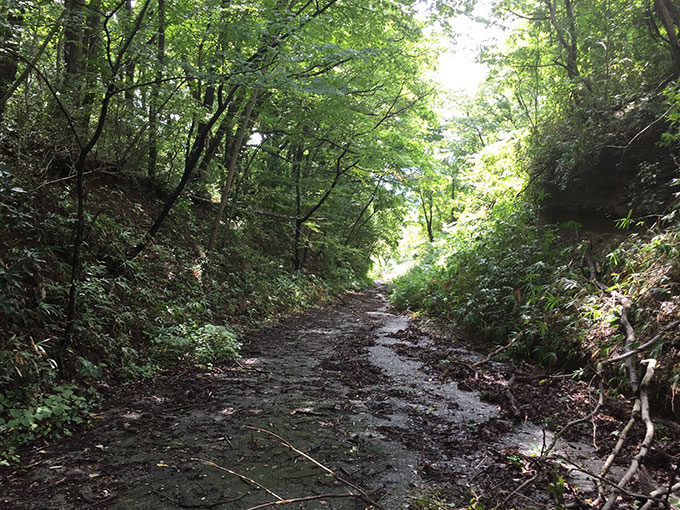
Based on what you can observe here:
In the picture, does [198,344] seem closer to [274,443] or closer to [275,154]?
[274,443]

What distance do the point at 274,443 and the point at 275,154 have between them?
11789 millimetres

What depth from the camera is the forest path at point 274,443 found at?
8.56 feet

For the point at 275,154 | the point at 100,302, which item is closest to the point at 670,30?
the point at 100,302

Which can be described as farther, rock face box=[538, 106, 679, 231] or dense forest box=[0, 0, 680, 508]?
rock face box=[538, 106, 679, 231]

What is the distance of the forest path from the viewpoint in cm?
261

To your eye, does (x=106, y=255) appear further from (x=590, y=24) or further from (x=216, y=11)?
(x=590, y=24)

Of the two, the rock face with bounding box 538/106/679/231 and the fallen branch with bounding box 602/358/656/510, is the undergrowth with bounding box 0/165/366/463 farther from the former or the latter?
the rock face with bounding box 538/106/679/231

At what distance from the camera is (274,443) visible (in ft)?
11.1

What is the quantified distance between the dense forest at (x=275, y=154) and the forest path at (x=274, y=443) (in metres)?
0.43

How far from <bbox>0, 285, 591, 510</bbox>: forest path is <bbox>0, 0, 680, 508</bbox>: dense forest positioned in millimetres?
434

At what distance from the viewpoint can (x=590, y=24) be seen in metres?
7.95

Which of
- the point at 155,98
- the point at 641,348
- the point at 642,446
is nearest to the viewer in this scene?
the point at 642,446

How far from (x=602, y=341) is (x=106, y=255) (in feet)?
24.5

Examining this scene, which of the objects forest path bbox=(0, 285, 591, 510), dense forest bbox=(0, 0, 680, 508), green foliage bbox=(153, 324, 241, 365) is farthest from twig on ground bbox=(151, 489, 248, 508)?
green foliage bbox=(153, 324, 241, 365)
